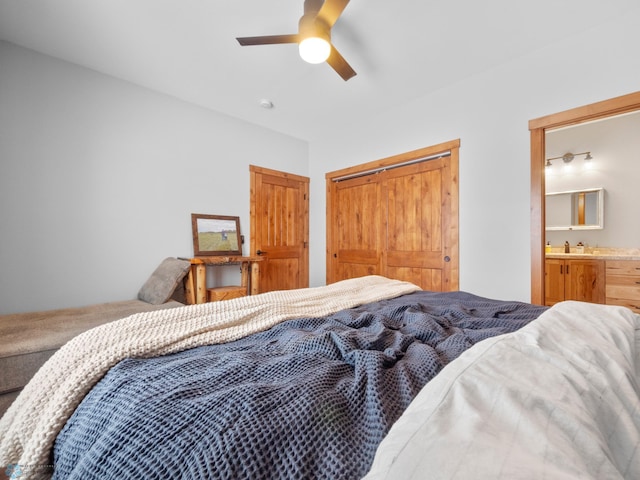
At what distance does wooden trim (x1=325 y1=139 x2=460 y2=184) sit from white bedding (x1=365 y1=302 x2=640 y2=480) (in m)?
2.71

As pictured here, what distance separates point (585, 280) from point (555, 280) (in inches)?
12.1

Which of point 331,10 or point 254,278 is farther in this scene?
point 254,278

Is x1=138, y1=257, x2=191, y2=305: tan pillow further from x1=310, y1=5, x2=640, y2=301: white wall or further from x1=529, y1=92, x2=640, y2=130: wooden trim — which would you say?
x1=529, y1=92, x2=640, y2=130: wooden trim

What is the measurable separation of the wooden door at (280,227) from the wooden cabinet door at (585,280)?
12.0 ft

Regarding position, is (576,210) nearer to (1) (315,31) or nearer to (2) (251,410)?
(1) (315,31)

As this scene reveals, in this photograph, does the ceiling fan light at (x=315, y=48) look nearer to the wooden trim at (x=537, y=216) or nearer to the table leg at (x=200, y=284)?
the wooden trim at (x=537, y=216)

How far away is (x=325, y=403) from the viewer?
60 centimetres

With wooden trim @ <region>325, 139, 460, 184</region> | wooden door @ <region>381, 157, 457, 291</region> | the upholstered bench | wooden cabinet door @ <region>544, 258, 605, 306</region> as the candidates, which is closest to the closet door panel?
wooden door @ <region>381, 157, 457, 291</region>

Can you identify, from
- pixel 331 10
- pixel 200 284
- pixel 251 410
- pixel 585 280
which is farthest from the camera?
pixel 585 280

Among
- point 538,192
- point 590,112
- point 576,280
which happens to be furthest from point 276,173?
point 576,280

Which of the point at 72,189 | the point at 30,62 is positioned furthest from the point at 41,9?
the point at 72,189

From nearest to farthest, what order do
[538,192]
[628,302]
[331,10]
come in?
[331,10], [538,192], [628,302]

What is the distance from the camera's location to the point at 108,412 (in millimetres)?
655

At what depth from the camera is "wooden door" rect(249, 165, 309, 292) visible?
4.02 meters
